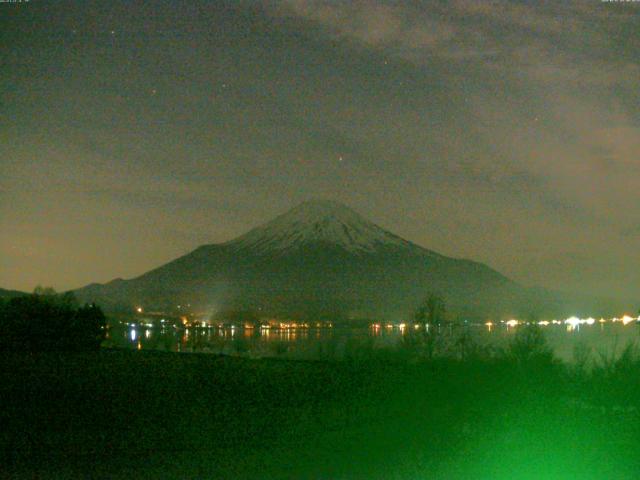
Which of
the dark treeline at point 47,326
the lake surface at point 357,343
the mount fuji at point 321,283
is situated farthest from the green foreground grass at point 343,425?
the mount fuji at point 321,283

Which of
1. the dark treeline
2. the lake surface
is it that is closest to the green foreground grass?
the lake surface

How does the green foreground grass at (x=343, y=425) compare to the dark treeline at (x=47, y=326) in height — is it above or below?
below

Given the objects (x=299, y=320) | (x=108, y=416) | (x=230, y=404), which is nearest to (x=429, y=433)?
(x=230, y=404)

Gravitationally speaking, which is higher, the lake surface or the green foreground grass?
the lake surface

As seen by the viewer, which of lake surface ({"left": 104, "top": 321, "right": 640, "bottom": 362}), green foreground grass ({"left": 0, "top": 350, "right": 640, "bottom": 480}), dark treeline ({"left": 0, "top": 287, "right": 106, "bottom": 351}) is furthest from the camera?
dark treeline ({"left": 0, "top": 287, "right": 106, "bottom": 351})

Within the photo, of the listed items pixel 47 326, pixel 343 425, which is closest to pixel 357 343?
pixel 47 326

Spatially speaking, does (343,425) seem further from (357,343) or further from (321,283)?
(321,283)

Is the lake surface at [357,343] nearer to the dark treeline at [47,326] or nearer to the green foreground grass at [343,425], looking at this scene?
the green foreground grass at [343,425]

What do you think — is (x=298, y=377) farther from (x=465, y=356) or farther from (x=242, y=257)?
(x=242, y=257)

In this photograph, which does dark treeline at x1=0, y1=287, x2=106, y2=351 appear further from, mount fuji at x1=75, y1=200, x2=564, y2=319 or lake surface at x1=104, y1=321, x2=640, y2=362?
mount fuji at x1=75, y1=200, x2=564, y2=319
